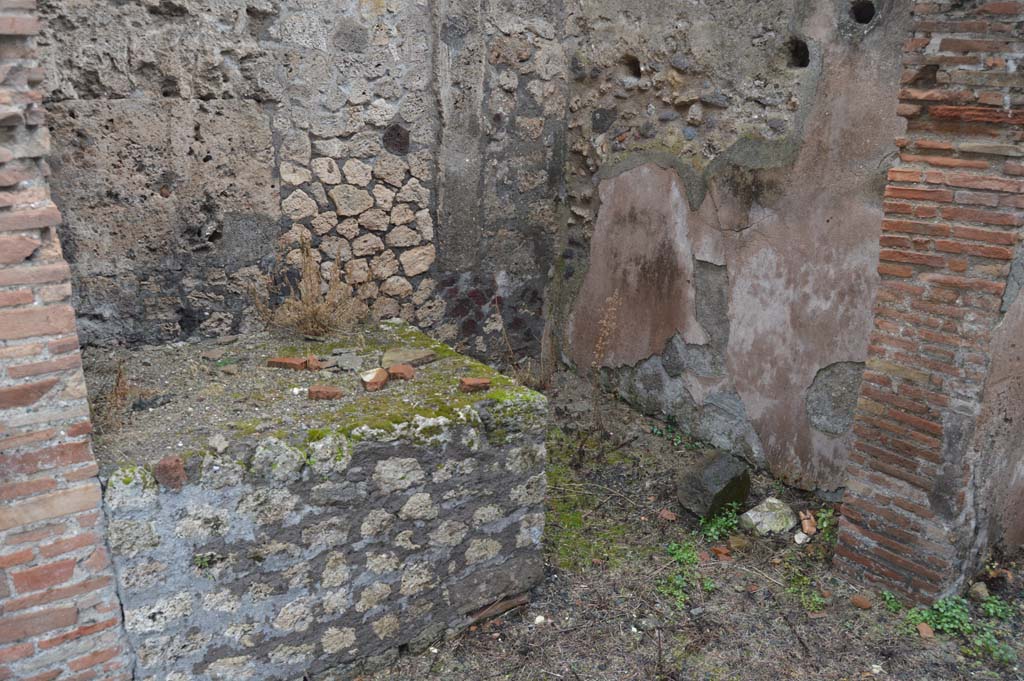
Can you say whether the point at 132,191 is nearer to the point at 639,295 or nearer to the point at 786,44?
the point at 639,295

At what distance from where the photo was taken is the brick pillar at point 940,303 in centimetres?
293

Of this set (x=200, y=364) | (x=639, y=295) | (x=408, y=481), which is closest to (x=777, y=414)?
(x=639, y=295)

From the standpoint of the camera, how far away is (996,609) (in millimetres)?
3422

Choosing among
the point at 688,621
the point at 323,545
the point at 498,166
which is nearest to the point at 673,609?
the point at 688,621

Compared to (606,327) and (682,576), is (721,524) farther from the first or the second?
(606,327)

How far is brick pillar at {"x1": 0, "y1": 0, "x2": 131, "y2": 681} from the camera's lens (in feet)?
7.75

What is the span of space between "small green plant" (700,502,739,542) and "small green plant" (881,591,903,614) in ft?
2.47

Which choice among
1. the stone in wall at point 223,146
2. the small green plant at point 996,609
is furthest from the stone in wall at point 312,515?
the small green plant at point 996,609

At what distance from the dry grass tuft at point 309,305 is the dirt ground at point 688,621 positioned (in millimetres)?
1423

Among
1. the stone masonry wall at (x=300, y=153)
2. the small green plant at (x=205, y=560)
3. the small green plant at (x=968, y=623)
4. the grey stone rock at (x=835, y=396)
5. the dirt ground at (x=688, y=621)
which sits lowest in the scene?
the dirt ground at (x=688, y=621)

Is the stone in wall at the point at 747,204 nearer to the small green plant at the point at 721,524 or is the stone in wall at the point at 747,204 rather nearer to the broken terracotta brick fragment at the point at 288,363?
the small green plant at the point at 721,524

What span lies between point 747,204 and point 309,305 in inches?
90.4

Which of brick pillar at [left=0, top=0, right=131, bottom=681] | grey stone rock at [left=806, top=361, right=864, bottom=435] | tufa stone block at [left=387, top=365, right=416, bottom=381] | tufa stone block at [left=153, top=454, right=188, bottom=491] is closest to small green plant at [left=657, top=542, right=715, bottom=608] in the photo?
grey stone rock at [left=806, top=361, right=864, bottom=435]

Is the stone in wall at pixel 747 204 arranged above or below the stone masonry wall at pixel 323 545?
above
